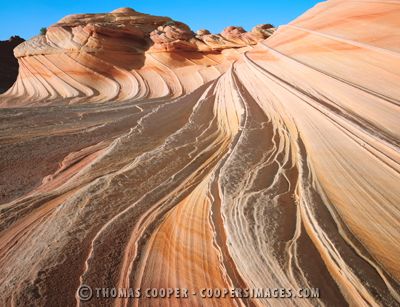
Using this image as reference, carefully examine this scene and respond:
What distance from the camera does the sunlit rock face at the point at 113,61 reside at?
10.2 m

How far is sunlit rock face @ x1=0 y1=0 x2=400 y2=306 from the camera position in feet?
5.33

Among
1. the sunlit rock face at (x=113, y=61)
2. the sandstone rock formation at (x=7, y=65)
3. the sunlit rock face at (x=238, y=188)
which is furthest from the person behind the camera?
the sandstone rock formation at (x=7, y=65)

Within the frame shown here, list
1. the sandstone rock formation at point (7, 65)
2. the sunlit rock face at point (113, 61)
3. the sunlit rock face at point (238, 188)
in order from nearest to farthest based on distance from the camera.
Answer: the sunlit rock face at point (238, 188) < the sunlit rock face at point (113, 61) < the sandstone rock formation at point (7, 65)

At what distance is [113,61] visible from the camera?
11.6 m

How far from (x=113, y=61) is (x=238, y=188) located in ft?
34.6

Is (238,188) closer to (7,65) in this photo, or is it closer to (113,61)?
(113,61)

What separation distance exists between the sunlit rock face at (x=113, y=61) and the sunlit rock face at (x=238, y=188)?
5113 mm

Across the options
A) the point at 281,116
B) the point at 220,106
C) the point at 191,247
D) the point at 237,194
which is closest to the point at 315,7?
the point at 220,106

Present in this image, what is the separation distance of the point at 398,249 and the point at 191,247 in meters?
1.11

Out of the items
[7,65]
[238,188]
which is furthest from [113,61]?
[7,65]

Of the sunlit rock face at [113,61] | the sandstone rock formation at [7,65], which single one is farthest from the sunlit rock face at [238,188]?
the sandstone rock formation at [7,65]

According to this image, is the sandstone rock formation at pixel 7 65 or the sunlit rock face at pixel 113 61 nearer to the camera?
the sunlit rock face at pixel 113 61

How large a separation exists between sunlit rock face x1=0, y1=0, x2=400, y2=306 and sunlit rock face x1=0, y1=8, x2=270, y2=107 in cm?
511

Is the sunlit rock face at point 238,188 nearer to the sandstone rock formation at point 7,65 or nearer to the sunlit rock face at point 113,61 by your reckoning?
the sunlit rock face at point 113,61
